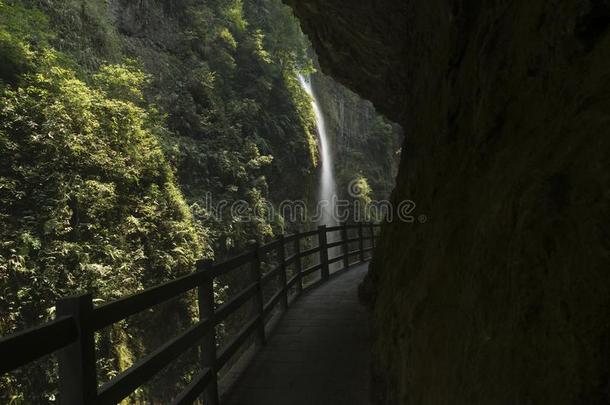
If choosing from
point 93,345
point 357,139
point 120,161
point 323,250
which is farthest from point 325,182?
point 93,345

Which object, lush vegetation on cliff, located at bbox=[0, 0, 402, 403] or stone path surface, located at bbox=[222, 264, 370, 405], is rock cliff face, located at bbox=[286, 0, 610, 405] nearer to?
stone path surface, located at bbox=[222, 264, 370, 405]

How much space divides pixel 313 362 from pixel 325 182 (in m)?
22.2

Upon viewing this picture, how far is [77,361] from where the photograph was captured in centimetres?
196

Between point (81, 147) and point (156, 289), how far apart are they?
8.90 m

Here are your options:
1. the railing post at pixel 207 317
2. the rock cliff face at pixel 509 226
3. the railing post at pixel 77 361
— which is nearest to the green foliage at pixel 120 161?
the railing post at pixel 207 317

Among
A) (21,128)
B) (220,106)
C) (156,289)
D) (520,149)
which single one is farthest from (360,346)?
(220,106)

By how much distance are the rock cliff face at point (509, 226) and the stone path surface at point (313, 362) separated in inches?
27.7

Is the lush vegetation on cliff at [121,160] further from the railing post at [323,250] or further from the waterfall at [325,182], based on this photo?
the waterfall at [325,182]

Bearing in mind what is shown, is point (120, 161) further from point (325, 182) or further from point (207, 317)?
point (325, 182)

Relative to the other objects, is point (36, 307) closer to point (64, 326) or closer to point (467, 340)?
point (64, 326)

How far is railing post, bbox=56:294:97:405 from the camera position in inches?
76.4

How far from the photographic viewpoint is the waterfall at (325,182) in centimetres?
2625

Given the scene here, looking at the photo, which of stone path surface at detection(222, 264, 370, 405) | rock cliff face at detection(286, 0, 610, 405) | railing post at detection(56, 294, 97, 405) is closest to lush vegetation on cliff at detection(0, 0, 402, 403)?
stone path surface at detection(222, 264, 370, 405)

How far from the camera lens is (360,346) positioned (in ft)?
18.5
